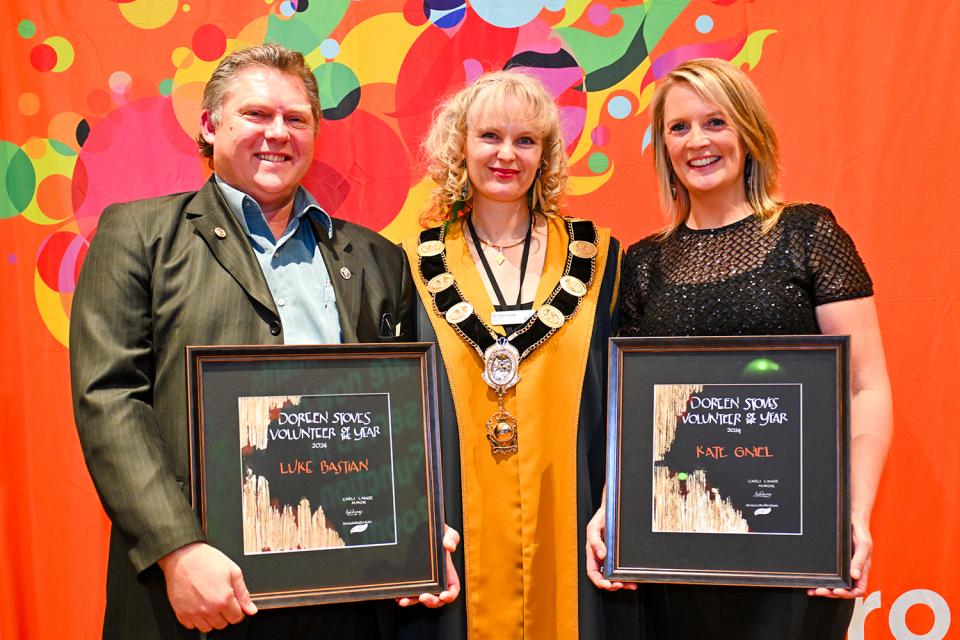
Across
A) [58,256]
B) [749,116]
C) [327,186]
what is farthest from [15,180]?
[749,116]

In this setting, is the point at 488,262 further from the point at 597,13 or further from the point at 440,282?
the point at 597,13

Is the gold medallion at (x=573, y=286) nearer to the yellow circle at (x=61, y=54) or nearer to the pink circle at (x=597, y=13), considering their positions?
the pink circle at (x=597, y=13)

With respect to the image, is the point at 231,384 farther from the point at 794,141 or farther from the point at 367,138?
the point at 794,141

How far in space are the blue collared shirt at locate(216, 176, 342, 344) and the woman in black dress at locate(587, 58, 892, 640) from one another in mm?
820

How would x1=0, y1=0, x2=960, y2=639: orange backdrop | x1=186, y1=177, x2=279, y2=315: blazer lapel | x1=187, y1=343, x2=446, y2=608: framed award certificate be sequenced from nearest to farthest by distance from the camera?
x1=187, y1=343, x2=446, y2=608: framed award certificate → x1=186, y1=177, x2=279, y2=315: blazer lapel → x1=0, y1=0, x2=960, y2=639: orange backdrop

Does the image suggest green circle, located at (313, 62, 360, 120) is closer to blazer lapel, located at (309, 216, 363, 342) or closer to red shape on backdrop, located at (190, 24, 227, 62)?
red shape on backdrop, located at (190, 24, 227, 62)

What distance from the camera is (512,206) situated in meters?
2.36

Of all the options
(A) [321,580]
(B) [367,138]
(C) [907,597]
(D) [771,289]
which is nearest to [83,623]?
(A) [321,580]

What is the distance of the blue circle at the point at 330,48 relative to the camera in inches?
108


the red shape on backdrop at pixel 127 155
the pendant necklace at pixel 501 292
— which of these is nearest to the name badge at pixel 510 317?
the pendant necklace at pixel 501 292

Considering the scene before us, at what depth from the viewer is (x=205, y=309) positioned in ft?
5.95

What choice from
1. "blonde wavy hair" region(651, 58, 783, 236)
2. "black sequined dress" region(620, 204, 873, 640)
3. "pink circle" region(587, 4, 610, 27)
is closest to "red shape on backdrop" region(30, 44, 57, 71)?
"pink circle" region(587, 4, 610, 27)

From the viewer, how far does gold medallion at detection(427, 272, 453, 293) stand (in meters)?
2.20

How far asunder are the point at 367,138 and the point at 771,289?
1472 mm
